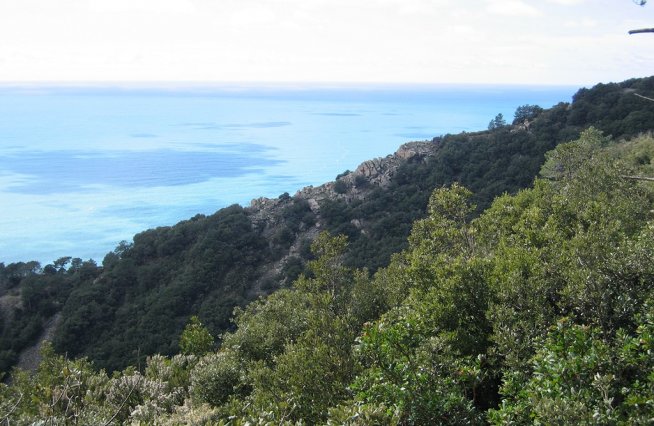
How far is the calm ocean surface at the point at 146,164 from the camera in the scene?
65625 millimetres

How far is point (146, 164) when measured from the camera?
337 feet

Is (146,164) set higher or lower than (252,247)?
higher

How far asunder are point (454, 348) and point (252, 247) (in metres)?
29.5

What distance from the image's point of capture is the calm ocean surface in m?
65.6

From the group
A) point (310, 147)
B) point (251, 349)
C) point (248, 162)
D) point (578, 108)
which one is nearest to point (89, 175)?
point (248, 162)

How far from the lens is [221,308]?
2947 centimetres

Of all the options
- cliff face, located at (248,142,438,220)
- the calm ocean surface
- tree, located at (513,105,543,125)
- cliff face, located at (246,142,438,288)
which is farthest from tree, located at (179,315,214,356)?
the calm ocean surface

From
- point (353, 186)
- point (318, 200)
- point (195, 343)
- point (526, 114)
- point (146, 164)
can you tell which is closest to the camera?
point (195, 343)

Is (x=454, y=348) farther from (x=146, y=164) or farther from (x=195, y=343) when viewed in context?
(x=146, y=164)

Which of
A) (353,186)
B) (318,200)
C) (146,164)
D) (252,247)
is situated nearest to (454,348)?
(252,247)

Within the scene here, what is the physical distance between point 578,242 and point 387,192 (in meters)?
31.2

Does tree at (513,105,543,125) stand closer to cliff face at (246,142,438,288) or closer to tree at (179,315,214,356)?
cliff face at (246,142,438,288)

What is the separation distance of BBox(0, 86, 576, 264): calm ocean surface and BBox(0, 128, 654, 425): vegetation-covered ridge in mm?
49097

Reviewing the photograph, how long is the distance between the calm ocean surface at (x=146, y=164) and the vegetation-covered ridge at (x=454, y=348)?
4910cm
